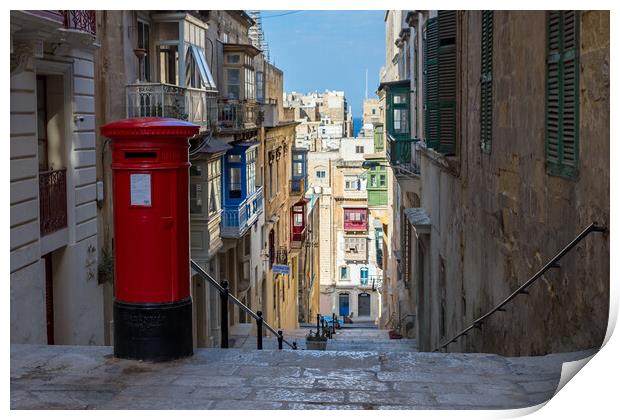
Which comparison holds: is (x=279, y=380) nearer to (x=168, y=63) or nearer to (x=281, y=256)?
(x=168, y=63)

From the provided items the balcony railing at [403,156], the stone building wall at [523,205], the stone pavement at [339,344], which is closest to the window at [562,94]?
the stone building wall at [523,205]

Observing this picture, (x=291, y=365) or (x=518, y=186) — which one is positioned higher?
(x=518, y=186)

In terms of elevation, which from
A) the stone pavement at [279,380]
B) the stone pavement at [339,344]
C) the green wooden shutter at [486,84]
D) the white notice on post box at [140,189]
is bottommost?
the stone pavement at [339,344]

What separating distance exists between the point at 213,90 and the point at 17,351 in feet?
43.6

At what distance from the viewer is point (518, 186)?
7770 millimetres

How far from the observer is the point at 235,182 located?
23.2 metres

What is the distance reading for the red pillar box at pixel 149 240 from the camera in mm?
6371

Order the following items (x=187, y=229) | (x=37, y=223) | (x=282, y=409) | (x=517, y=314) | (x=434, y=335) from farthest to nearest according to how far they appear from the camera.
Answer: (x=434, y=335), (x=37, y=223), (x=517, y=314), (x=187, y=229), (x=282, y=409)

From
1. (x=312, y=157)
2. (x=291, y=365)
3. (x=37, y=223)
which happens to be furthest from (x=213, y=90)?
(x=312, y=157)

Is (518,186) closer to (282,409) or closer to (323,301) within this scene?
(282,409)

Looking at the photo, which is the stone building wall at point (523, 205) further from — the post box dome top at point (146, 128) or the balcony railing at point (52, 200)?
the balcony railing at point (52, 200)

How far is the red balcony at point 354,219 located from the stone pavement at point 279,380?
184 ft

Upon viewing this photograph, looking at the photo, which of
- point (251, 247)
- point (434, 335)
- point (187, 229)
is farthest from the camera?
point (251, 247)

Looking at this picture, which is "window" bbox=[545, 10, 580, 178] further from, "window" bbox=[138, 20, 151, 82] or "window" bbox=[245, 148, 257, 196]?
"window" bbox=[245, 148, 257, 196]
